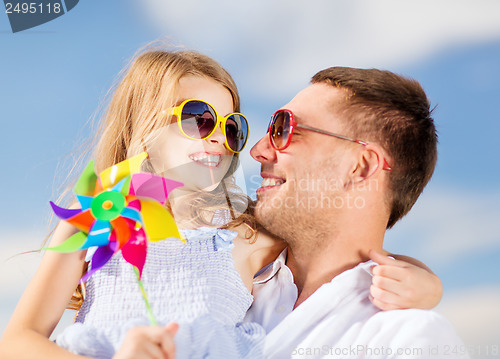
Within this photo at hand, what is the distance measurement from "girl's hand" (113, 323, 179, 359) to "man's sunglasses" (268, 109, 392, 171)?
61.7 inches

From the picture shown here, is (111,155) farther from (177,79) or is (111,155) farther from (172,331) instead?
(172,331)

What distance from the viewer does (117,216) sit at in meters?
2.60

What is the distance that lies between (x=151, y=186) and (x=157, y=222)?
20 cm

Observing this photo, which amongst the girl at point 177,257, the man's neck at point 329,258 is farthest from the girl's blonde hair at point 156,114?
the man's neck at point 329,258

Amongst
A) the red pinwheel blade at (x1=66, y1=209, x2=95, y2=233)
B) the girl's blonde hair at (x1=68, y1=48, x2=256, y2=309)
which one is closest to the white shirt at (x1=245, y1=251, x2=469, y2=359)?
the girl's blonde hair at (x1=68, y1=48, x2=256, y2=309)

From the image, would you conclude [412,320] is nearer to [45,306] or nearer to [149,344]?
[149,344]

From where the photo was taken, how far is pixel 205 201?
333 centimetres

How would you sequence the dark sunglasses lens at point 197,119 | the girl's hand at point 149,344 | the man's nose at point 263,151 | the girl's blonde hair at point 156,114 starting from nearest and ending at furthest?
1. the girl's hand at point 149,344
2. the dark sunglasses lens at point 197,119
3. the girl's blonde hair at point 156,114
4. the man's nose at point 263,151

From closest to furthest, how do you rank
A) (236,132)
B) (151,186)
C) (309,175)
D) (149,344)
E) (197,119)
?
(149,344), (151,186), (197,119), (309,175), (236,132)

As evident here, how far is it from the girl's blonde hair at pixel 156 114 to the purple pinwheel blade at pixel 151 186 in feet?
1.70

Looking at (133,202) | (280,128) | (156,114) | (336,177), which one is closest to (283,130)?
(280,128)

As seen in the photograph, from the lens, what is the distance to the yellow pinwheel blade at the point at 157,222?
2.59m

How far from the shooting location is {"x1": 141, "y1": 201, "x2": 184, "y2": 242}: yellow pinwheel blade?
2.59m

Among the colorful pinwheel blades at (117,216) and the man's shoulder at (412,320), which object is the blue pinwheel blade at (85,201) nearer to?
the colorful pinwheel blades at (117,216)
